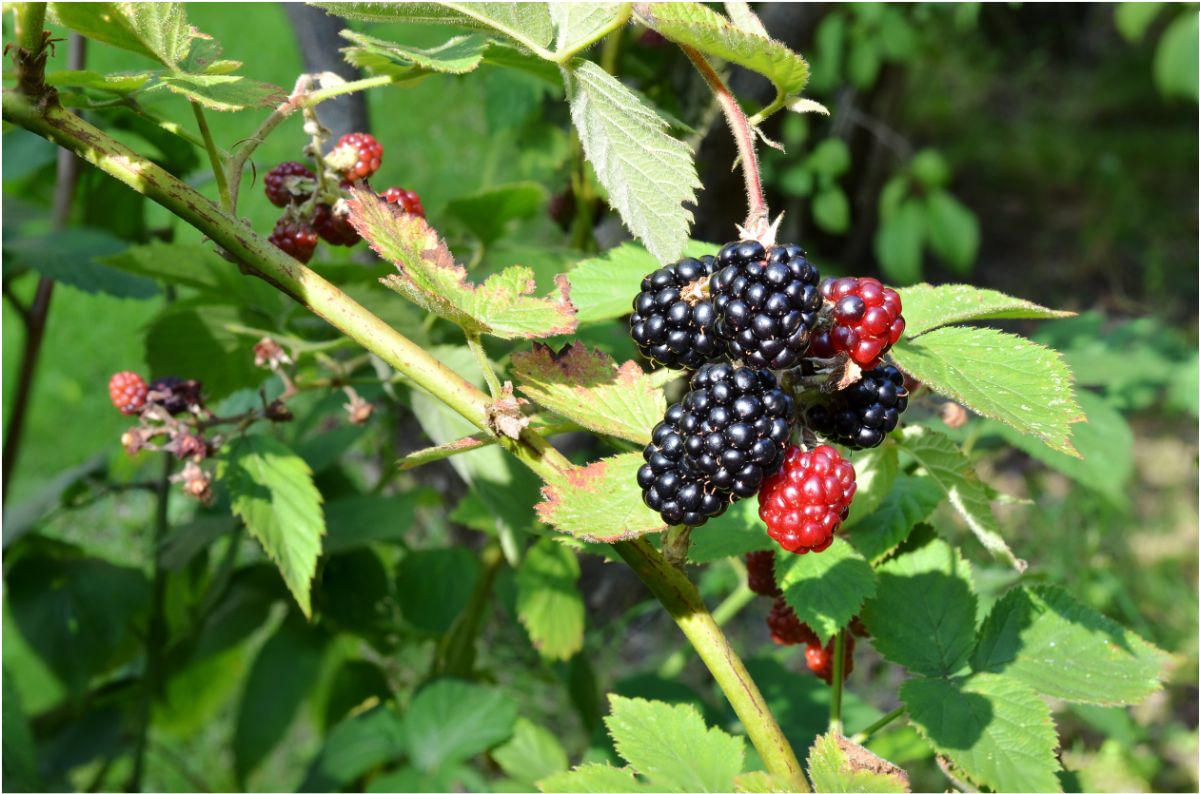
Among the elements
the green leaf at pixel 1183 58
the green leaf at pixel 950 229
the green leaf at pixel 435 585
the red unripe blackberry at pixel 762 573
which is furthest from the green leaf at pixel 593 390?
the green leaf at pixel 950 229

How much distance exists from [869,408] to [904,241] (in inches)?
93.9

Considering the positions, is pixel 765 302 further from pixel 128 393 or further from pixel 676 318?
pixel 128 393

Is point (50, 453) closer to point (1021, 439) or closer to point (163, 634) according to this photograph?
point (163, 634)

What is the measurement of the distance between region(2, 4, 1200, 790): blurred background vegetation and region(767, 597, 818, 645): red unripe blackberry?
283 mm

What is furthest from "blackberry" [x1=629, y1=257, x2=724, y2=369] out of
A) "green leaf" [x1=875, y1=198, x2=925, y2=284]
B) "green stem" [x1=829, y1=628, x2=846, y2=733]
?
"green leaf" [x1=875, y1=198, x2=925, y2=284]

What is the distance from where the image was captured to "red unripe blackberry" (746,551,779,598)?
0.97m

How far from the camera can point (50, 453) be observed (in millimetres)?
2936

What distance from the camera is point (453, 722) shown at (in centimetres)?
134

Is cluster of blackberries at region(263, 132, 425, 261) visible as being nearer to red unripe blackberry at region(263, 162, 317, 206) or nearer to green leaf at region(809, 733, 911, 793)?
red unripe blackberry at region(263, 162, 317, 206)

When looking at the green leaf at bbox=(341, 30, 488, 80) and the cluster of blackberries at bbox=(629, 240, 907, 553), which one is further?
the green leaf at bbox=(341, 30, 488, 80)

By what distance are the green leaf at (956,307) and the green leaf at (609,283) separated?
0.82 feet

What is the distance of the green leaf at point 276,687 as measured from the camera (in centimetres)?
157

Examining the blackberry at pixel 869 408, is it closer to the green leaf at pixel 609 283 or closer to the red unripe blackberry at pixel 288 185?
the green leaf at pixel 609 283

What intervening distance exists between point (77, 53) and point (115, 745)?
3.31 ft
